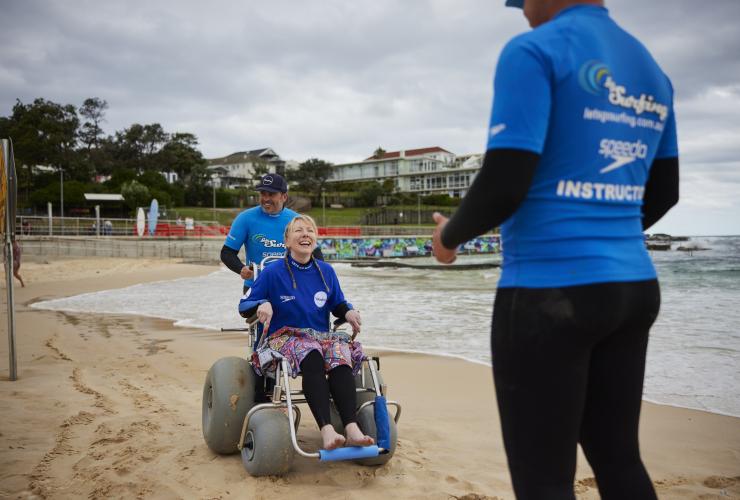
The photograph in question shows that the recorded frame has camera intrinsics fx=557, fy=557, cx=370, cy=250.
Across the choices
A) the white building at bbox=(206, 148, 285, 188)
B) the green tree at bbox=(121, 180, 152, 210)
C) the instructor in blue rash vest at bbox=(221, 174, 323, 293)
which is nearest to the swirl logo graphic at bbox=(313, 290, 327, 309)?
the instructor in blue rash vest at bbox=(221, 174, 323, 293)

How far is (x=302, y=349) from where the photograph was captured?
345 cm

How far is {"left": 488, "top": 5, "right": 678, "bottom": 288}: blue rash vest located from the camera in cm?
132

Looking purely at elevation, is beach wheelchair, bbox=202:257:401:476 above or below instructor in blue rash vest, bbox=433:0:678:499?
below

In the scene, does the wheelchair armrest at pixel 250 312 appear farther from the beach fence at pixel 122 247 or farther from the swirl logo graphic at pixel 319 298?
the beach fence at pixel 122 247

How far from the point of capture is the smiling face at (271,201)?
536cm

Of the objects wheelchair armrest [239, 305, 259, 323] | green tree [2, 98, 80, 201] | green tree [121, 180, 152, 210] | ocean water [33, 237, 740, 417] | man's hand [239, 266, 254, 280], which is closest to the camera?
wheelchair armrest [239, 305, 259, 323]

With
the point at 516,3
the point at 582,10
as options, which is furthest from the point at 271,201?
the point at 582,10

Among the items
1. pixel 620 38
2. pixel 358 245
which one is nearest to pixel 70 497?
pixel 620 38

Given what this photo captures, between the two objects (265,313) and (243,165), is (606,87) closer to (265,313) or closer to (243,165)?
(265,313)

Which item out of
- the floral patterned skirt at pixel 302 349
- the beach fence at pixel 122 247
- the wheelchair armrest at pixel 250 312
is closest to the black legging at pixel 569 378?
the floral patterned skirt at pixel 302 349

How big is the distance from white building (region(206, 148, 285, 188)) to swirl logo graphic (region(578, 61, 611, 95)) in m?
96.7

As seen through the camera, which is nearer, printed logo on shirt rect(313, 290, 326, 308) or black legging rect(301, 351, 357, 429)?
black legging rect(301, 351, 357, 429)

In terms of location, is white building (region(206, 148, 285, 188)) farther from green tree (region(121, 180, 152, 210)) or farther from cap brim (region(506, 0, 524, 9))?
cap brim (region(506, 0, 524, 9))

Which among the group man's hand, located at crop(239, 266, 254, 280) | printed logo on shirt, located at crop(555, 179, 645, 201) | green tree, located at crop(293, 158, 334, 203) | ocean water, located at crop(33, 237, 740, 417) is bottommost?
ocean water, located at crop(33, 237, 740, 417)
